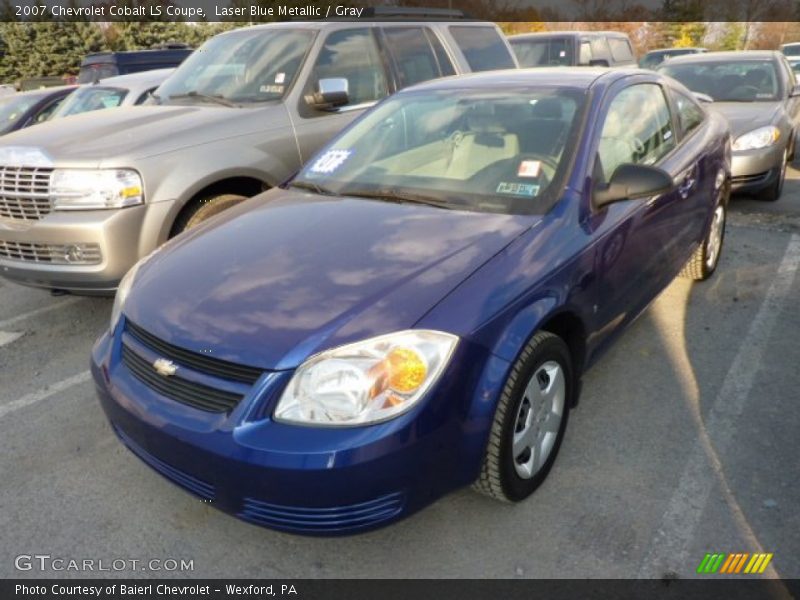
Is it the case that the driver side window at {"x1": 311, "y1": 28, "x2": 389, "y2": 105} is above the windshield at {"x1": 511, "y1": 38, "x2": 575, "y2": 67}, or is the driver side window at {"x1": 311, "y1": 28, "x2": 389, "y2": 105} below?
above

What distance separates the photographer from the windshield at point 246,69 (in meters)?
4.82

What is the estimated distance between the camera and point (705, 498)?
8.36 ft

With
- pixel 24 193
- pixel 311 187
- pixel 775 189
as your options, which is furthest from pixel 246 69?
pixel 775 189

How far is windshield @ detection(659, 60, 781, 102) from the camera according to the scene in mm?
7398

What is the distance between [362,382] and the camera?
6.55 feet

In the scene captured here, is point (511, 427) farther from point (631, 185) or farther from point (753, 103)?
point (753, 103)

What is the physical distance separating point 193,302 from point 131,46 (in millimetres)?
39102

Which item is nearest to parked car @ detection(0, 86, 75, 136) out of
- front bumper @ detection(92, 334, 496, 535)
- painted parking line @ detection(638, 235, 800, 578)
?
front bumper @ detection(92, 334, 496, 535)

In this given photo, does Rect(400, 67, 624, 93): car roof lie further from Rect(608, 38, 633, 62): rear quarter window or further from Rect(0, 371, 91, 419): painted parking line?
Rect(608, 38, 633, 62): rear quarter window

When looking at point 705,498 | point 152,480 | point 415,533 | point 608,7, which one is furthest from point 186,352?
point 608,7

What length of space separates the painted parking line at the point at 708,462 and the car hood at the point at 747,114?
9.81 feet

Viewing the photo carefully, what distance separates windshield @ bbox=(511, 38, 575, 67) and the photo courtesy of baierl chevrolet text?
19.6 ft

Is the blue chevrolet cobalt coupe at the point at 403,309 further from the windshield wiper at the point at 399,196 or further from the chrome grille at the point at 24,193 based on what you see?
the chrome grille at the point at 24,193
